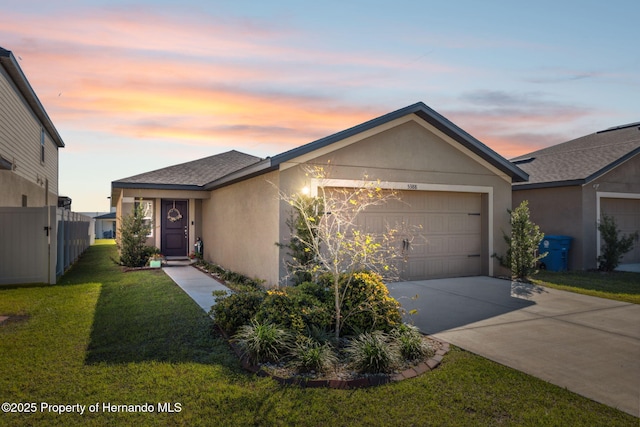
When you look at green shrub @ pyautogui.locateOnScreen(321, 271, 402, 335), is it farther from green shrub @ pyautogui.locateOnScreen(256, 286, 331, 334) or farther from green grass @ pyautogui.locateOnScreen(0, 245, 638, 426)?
green grass @ pyautogui.locateOnScreen(0, 245, 638, 426)

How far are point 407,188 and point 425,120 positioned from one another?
5.86 feet

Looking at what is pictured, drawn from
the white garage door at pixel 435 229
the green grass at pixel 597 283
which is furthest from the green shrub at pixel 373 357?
the green grass at pixel 597 283

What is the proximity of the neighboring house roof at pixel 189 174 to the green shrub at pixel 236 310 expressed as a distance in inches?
346

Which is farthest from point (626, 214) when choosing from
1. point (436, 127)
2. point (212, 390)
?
point (212, 390)

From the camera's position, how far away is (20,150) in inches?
588

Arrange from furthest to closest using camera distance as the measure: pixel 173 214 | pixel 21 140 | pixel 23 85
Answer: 1. pixel 173 214
2. pixel 21 140
3. pixel 23 85

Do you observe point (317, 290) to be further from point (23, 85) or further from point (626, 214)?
point (626, 214)

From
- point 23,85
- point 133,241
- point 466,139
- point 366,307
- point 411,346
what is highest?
point 23,85

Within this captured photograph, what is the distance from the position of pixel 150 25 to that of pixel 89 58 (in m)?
2.24

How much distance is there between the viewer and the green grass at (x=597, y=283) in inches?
376

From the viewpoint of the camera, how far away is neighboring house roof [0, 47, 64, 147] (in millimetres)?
12164

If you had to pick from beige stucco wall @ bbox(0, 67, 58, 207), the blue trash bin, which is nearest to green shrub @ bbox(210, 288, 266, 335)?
beige stucco wall @ bbox(0, 67, 58, 207)

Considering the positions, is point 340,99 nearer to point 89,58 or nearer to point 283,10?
point 283,10

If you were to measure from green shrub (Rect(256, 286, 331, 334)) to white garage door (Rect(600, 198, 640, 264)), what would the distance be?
13.1 meters
